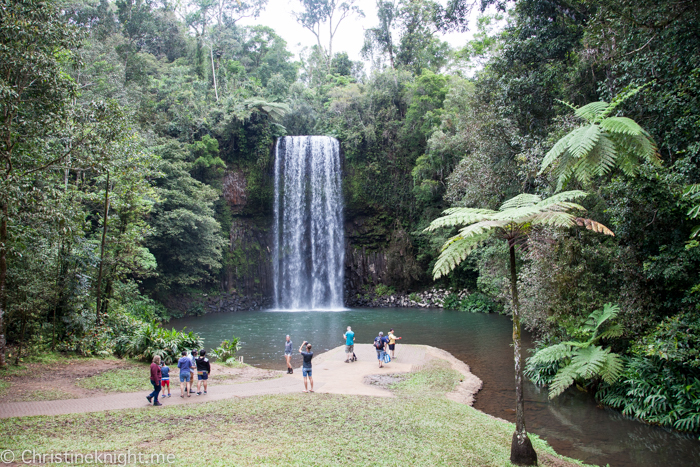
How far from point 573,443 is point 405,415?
319 cm

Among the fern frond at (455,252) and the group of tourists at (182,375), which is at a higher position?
the fern frond at (455,252)

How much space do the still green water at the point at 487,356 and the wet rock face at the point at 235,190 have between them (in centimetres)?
907

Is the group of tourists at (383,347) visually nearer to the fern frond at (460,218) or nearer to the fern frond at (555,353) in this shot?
the fern frond at (555,353)

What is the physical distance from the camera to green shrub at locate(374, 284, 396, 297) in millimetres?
32812

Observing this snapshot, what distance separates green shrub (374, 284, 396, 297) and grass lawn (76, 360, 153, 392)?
22792 millimetres

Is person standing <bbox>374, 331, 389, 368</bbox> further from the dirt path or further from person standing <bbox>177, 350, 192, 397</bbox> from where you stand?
person standing <bbox>177, 350, 192, 397</bbox>

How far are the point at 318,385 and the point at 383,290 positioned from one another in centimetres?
2286

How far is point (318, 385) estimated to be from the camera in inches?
410

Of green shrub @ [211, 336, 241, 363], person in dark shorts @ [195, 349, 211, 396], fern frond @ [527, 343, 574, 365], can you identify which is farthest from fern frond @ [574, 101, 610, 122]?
green shrub @ [211, 336, 241, 363]

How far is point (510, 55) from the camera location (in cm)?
1551

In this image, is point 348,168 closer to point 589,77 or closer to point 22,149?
point 589,77

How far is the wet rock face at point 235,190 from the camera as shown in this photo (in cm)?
3288

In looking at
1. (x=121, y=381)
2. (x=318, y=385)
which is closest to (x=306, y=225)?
(x=318, y=385)

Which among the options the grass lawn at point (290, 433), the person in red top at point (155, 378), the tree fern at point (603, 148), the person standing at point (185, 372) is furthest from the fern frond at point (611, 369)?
the person in red top at point (155, 378)
